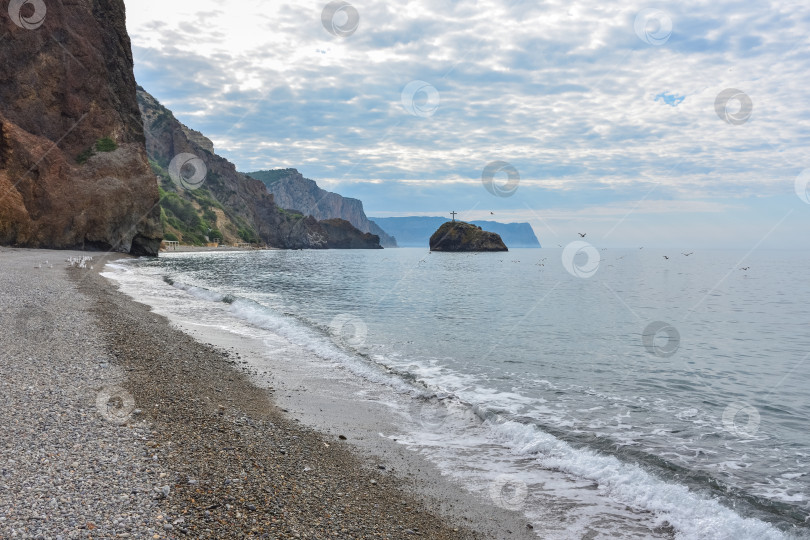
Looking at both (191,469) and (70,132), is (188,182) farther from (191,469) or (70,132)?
(191,469)

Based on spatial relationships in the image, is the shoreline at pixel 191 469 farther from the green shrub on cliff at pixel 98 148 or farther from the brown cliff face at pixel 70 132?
the green shrub on cliff at pixel 98 148

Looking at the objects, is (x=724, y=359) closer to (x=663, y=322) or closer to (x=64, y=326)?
(x=663, y=322)

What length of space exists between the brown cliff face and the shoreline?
53669 millimetres

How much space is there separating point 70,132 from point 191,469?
69.1 metres

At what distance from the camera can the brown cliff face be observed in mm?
52281

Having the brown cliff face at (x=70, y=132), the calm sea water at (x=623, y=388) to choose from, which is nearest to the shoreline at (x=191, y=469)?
the calm sea water at (x=623, y=388)

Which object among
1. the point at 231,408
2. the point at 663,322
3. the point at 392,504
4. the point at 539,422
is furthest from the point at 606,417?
the point at 663,322

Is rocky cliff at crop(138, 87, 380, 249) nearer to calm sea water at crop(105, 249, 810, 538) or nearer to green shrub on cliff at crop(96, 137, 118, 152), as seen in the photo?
green shrub on cliff at crop(96, 137, 118, 152)

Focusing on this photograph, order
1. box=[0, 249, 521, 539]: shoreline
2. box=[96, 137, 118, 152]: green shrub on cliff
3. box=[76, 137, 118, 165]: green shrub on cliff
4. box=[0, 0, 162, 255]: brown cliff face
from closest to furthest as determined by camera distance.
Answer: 1. box=[0, 249, 521, 539]: shoreline
2. box=[0, 0, 162, 255]: brown cliff face
3. box=[76, 137, 118, 165]: green shrub on cliff
4. box=[96, 137, 118, 152]: green shrub on cliff

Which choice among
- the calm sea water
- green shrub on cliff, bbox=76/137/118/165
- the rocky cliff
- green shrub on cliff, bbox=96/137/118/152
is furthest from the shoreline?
the rocky cliff

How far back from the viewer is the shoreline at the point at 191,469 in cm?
515

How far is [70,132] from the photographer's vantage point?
59.2 m

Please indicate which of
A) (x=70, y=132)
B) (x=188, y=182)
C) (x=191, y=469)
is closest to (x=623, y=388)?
(x=191, y=469)

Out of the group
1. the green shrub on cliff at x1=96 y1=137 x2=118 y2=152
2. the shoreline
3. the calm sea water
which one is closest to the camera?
the shoreline
